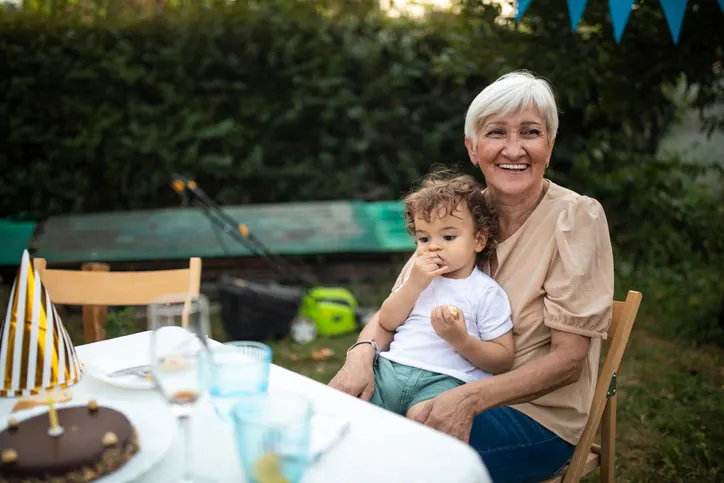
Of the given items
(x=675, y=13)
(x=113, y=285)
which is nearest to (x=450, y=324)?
(x=113, y=285)

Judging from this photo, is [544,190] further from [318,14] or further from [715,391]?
[318,14]

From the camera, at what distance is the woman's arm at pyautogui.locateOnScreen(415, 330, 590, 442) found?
5.42 feet

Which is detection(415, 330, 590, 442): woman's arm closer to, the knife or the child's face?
the child's face

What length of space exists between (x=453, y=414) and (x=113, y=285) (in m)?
1.44

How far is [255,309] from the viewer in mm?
4457

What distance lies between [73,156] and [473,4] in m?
4.46

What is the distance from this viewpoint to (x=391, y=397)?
1865 millimetres

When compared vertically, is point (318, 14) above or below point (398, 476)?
above

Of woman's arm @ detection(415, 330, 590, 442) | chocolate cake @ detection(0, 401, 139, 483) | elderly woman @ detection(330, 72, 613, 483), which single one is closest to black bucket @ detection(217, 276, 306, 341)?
elderly woman @ detection(330, 72, 613, 483)

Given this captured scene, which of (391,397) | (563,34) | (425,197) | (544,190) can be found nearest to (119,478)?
(391,397)

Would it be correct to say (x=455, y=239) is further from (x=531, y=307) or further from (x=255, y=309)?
(x=255, y=309)

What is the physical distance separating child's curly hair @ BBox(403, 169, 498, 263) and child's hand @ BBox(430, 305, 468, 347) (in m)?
0.34

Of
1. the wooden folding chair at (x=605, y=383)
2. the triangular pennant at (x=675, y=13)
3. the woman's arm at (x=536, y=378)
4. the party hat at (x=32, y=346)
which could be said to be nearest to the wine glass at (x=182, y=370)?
the party hat at (x=32, y=346)

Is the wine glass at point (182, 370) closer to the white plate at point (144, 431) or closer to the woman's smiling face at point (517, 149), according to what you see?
the white plate at point (144, 431)
